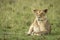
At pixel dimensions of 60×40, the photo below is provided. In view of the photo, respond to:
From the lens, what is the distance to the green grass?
12.6 metres

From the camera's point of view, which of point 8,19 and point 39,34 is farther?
point 8,19

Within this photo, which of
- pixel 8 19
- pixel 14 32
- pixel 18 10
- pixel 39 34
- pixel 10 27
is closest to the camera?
pixel 39 34

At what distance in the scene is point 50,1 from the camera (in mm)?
20406

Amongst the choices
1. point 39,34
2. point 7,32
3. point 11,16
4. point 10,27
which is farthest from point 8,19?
point 39,34

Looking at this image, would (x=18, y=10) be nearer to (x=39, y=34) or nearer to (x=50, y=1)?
(x=50, y=1)

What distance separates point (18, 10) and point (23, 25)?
3835mm

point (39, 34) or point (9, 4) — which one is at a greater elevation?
point (9, 4)

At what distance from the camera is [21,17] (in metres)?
16.7

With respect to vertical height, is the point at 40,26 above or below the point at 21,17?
below

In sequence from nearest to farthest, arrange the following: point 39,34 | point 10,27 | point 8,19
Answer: point 39,34 < point 10,27 < point 8,19

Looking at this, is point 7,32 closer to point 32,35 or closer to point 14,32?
point 14,32

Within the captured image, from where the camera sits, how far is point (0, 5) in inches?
788

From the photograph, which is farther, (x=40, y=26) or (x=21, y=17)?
(x=21, y=17)

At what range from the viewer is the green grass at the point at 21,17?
12562 millimetres
